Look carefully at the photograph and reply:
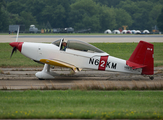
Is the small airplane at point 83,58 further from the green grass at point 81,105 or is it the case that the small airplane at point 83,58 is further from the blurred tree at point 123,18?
the blurred tree at point 123,18

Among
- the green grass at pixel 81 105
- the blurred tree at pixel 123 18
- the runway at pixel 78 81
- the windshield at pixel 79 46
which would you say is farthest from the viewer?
the blurred tree at pixel 123 18

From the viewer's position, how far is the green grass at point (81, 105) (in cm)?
728

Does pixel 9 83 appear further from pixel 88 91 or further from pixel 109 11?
pixel 109 11

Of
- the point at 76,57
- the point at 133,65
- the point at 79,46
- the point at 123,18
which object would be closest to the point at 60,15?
the point at 123,18

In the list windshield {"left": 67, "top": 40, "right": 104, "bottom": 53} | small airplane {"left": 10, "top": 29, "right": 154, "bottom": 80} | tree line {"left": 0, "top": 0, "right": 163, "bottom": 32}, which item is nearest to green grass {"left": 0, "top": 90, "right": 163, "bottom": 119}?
small airplane {"left": 10, "top": 29, "right": 154, "bottom": 80}

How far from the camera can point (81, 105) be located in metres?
8.45

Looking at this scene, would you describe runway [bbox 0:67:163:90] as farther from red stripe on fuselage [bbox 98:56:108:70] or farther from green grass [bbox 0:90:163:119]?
green grass [bbox 0:90:163:119]

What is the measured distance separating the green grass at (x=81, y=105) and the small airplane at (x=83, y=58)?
121 inches

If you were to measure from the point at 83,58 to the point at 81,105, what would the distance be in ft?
17.8

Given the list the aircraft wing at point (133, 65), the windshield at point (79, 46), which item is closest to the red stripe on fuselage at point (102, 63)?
the windshield at point (79, 46)

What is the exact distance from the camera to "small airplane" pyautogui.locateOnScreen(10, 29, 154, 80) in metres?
13.2

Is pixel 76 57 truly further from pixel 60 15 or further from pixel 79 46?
pixel 60 15

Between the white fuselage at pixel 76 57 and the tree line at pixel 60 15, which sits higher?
the tree line at pixel 60 15

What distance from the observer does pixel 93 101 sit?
8.88m
